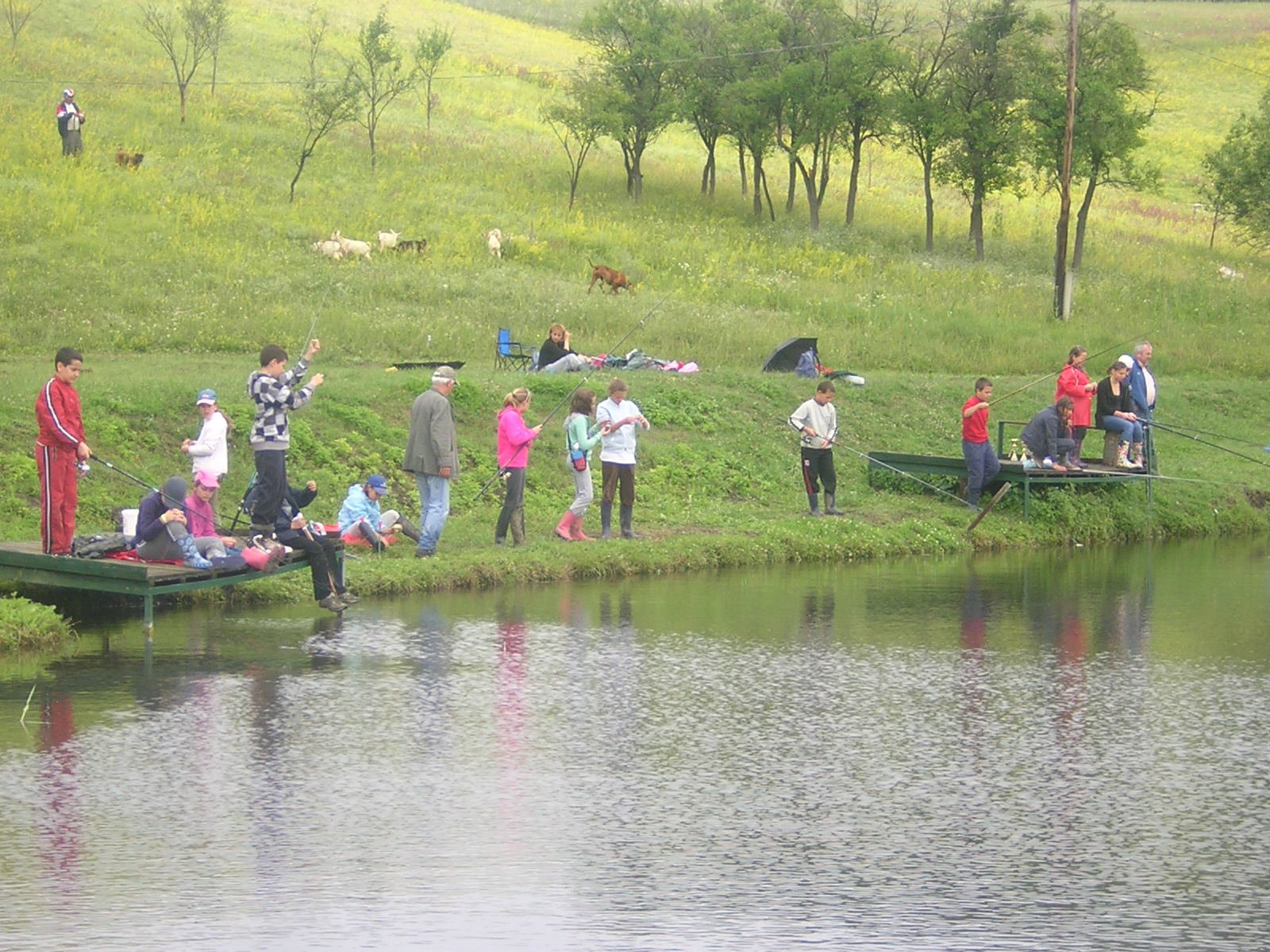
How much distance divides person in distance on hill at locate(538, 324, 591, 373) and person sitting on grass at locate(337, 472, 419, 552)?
831 centimetres

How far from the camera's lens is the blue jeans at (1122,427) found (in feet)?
74.5

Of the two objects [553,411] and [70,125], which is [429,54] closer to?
[70,125]

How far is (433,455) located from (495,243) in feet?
77.7

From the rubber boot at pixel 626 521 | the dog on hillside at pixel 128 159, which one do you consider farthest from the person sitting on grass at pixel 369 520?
the dog on hillside at pixel 128 159

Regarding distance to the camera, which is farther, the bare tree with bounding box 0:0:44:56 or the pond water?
the bare tree with bounding box 0:0:44:56

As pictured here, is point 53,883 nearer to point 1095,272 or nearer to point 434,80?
point 1095,272

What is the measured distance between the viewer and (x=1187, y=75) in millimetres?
95438

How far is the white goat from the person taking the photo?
39781mm

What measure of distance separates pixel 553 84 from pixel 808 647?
62993 mm

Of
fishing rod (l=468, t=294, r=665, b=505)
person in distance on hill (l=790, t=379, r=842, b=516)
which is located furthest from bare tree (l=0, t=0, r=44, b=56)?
person in distance on hill (l=790, t=379, r=842, b=516)

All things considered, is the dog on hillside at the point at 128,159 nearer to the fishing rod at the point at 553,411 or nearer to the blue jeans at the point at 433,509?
the fishing rod at the point at 553,411

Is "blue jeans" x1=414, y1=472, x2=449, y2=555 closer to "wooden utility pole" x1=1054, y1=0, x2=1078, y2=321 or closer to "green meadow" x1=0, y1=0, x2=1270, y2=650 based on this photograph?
"green meadow" x1=0, y1=0, x2=1270, y2=650

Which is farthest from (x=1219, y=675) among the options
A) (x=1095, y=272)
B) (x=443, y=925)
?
(x=1095, y=272)

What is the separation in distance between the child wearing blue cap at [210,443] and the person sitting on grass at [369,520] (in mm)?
2259
